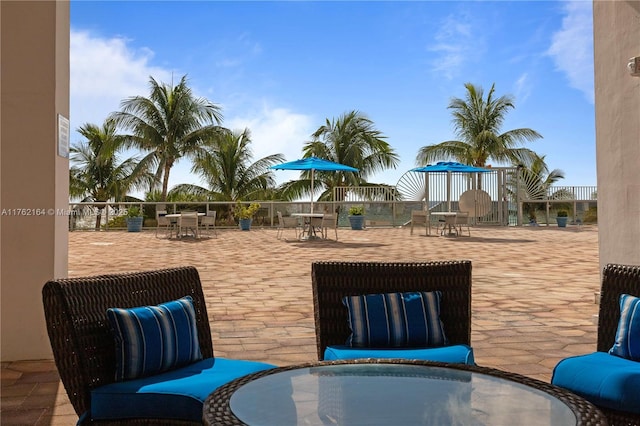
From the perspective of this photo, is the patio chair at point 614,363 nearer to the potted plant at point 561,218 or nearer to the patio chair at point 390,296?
the patio chair at point 390,296

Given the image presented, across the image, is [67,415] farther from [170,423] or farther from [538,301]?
[538,301]

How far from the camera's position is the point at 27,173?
141 inches

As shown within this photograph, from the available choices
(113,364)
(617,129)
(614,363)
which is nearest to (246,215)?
(617,129)

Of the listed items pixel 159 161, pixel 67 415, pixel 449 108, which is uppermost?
pixel 449 108

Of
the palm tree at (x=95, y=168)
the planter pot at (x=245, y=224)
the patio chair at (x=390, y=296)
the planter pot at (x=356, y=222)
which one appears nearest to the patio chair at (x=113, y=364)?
the patio chair at (x=390, y=296)

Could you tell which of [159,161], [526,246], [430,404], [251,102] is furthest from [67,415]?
[251,102]

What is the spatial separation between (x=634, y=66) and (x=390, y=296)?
2.70 metres

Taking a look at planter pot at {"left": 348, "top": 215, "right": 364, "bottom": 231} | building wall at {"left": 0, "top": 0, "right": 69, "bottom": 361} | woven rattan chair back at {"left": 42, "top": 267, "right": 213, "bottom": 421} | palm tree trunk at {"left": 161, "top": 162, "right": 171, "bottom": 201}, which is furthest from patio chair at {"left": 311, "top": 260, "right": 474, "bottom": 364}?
palm tree trunk at {"left": 161, "top": 162, "right": 171, "bottom": 201}

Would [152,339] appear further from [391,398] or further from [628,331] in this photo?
[628,331]

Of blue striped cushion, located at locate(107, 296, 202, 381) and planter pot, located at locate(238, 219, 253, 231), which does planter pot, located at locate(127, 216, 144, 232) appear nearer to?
planter pot, located at locate(238, 219, 253, 231)

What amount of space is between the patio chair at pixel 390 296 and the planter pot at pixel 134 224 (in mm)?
15510

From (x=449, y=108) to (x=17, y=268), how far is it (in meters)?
22.7

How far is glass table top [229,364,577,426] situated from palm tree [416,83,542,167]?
2243cm

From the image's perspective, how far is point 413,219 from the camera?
1502 cm
